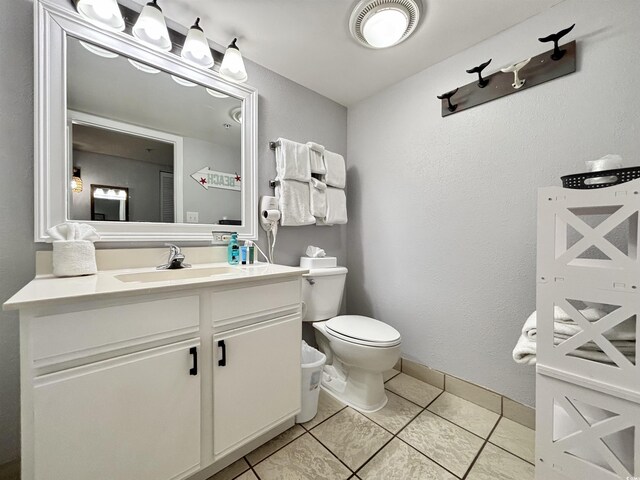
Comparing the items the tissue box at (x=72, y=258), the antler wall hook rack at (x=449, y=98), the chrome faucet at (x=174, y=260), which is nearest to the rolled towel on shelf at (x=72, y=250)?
the tissue box at (x=72, y=258)

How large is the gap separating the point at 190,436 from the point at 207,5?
1.84 meters

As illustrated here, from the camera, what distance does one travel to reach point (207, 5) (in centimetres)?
121

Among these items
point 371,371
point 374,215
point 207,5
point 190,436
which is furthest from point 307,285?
point 207,5

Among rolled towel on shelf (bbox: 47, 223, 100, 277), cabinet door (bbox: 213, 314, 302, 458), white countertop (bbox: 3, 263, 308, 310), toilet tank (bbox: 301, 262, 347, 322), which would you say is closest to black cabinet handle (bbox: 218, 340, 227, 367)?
cabinet door (bbox: 213, 314, 302, 458)

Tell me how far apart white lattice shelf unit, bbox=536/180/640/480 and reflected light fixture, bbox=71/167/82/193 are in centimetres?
181

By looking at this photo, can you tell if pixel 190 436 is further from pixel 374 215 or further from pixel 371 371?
pixel 374 215

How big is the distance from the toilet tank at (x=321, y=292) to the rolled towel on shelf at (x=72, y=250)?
101 cm

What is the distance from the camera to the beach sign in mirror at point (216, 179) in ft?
4.62

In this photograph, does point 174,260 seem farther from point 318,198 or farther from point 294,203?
point 318,198

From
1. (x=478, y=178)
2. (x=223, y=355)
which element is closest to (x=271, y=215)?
(x=223, y=355)

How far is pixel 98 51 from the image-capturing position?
1.12 meters

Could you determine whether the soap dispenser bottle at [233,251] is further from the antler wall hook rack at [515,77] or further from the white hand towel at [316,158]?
the antler wall hook rack at [515,77]

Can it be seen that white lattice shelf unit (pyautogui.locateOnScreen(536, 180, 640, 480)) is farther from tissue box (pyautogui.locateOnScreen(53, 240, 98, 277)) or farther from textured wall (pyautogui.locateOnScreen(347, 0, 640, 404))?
tissue box (pyautogui.locateOnScreen(53, 240, 98, 277))

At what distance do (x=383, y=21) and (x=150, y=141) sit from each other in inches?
51.6
